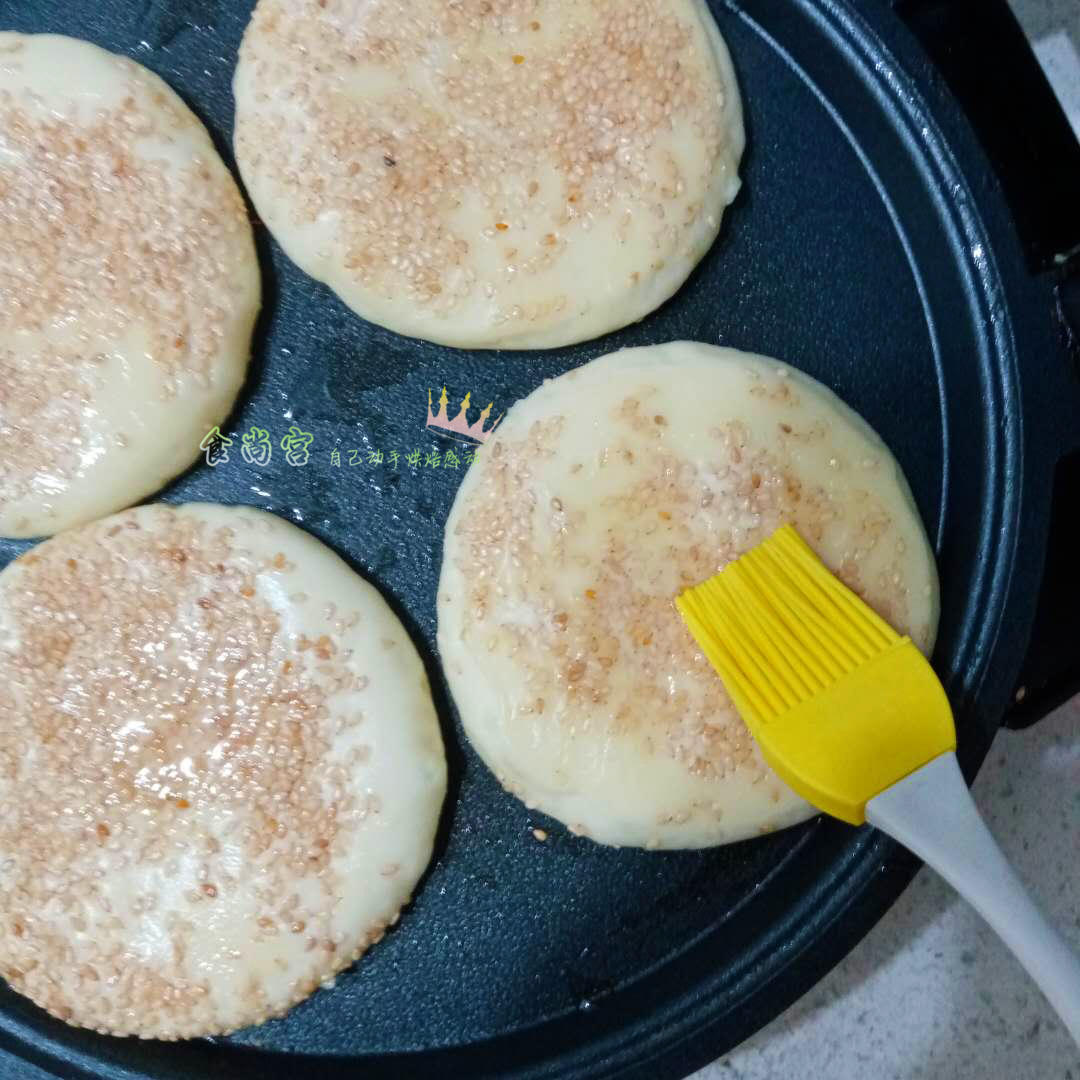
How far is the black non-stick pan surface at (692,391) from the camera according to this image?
42.6 inches

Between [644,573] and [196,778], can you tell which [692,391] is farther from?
[196,778]

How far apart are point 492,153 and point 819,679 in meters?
0.73

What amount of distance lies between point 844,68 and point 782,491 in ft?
1.82

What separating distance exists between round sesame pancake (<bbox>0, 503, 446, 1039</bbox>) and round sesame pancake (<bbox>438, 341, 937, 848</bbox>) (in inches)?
5.2

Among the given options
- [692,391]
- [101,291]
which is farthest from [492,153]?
[101,291]

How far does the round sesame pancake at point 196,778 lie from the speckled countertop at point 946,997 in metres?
0.64

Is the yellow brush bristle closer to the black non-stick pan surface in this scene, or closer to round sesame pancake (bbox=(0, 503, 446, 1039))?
the black non-stick pan surface

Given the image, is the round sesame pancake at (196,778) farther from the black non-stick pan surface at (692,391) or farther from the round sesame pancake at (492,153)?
the round sesame pancake at (492,153)

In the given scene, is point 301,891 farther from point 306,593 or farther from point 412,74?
point 412,74

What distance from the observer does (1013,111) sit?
116 cm

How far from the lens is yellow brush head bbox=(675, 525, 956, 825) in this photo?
93cm

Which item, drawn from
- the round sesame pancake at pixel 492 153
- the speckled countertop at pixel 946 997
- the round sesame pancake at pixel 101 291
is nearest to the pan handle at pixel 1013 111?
the round sesame pancake at pixel 492 153

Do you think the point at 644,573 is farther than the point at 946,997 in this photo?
No

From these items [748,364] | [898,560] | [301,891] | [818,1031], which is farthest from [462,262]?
[818,1031]
